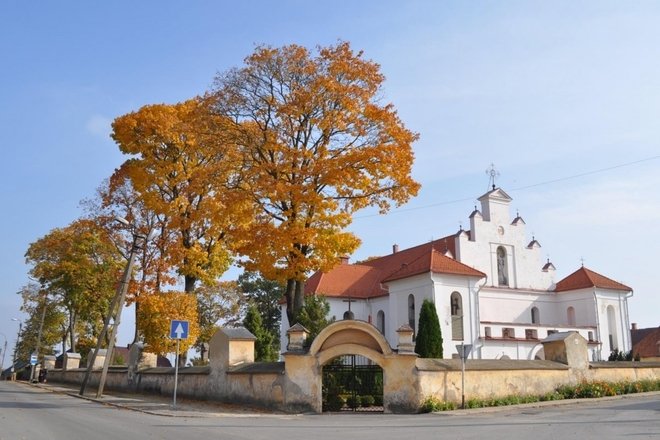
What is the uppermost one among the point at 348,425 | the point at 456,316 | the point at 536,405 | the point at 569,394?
the point at 456,316

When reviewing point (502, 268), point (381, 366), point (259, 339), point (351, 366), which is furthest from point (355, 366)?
→ point (502, 268)

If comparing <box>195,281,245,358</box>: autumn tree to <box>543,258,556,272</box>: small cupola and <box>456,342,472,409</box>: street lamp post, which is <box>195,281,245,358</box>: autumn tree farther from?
<box>456,342,472,409</box>: street lamp post

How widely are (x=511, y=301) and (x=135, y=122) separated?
1125 inches

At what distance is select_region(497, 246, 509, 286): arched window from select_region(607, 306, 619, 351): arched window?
806 cm

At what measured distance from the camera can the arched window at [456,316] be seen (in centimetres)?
3812

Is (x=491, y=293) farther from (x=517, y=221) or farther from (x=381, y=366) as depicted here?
(x=381, y=366)

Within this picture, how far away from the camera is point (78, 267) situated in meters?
39.2

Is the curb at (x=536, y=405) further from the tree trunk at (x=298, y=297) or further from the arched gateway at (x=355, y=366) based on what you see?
the tree trunk at (x=298, y=297)

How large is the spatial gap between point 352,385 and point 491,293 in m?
25.1

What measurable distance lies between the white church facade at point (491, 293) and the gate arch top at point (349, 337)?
19195mm

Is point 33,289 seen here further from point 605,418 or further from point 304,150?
point 605,418

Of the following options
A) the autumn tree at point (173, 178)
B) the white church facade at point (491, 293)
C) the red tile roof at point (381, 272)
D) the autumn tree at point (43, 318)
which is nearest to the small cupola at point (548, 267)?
the white church facade at point (491, 293)

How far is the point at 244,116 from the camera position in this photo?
22984 mm

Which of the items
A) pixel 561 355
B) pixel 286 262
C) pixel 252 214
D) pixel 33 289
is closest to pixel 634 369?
pixel 561 355
